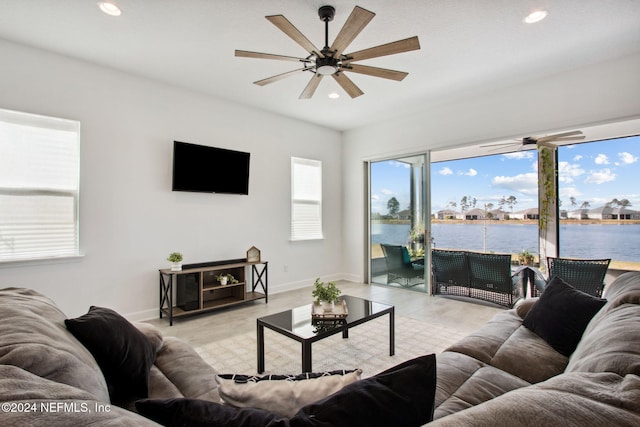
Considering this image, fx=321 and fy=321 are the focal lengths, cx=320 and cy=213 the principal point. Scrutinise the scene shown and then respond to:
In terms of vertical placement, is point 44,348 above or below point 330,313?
above

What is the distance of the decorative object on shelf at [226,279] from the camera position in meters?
4.31

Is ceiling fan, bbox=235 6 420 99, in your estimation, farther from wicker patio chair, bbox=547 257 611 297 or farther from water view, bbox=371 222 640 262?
water view, bbox=371 222 640 262

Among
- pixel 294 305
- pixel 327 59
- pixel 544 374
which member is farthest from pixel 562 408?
pixel 294 305

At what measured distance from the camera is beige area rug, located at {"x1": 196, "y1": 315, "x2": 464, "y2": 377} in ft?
8.90

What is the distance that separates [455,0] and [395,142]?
10.2 ft

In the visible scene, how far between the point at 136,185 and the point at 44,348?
3.30 meters

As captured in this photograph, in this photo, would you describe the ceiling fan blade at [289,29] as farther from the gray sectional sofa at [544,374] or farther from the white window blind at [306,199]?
the white window blind at [306,199]

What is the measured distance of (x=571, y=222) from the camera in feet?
17.1

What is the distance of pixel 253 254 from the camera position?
478 centimetres

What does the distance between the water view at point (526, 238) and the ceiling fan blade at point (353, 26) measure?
3761 millimetres

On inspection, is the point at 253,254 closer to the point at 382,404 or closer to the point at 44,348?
the point at 44,348

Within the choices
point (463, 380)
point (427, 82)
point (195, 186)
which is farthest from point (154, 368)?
point (427, 82)

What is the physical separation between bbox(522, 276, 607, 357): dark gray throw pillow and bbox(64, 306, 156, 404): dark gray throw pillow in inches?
88.3

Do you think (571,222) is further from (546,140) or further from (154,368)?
(154,368)
